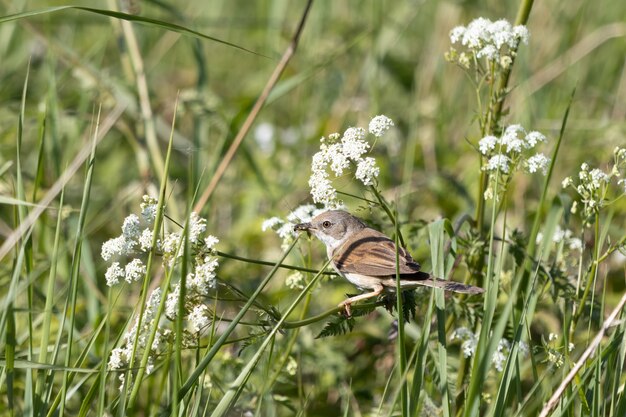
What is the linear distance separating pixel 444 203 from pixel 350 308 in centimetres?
252

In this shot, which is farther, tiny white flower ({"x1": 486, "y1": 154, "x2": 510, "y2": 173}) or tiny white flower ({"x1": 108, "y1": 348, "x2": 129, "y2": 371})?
tiny white flower ({"x1": 486, "y1": 154, "x2": 510, "y2": 173})

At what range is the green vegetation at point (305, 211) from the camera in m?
2.56

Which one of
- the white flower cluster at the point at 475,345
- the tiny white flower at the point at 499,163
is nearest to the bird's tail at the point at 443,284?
the white flower cluster at the point at 475,345

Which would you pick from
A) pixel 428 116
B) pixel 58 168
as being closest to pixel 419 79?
pixel 428 116

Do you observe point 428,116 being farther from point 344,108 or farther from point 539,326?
point 539,326

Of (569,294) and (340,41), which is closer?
(569,294)

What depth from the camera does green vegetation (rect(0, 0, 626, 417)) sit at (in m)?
2.56

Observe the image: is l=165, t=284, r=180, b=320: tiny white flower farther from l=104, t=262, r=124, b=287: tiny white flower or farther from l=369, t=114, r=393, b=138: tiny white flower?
l=369, t=114, r=393, b=138: tiny white flower

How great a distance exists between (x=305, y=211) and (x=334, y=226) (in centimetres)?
14

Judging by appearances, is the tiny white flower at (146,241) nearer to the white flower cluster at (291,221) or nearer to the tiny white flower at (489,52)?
the white flower cluster at (291,221)

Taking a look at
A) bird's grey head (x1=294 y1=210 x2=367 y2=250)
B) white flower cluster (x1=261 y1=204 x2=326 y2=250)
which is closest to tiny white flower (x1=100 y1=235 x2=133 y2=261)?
white flower cluster (x1=261 y1=204 x2=326 y2=250)

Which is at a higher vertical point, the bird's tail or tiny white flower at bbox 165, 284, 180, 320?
the bird's tail

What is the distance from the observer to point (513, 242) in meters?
3.23

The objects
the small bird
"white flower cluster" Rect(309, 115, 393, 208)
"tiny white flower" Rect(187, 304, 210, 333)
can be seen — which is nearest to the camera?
"tiny white flower" Rect(187, 304, 210, 333)
